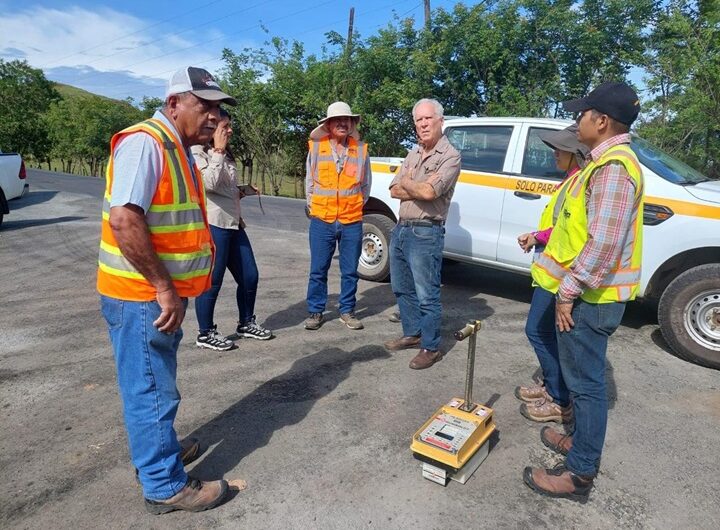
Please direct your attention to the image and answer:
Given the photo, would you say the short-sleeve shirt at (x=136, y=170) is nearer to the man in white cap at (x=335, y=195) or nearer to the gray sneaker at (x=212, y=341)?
the gray sneaker at (x=212, y=341)

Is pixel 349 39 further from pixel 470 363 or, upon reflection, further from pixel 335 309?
pixel 470 363

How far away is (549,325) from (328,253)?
217 cm

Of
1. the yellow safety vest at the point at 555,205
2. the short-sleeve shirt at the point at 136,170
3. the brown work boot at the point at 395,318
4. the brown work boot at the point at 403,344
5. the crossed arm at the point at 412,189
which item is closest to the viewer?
the short-sleeve shirt at the point at 136,170

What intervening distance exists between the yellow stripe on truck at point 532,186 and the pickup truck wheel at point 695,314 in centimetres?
45

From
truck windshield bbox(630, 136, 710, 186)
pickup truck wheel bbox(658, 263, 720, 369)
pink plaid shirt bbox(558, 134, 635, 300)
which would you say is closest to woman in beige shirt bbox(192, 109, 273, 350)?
pink plaid shirt bbox(558, 134, 635, 300)

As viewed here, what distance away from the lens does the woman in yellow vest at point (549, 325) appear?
3.10 metres

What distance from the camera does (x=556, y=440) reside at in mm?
2934

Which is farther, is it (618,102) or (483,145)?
(483,145)

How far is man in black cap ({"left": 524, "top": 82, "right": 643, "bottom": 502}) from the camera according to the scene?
2184mm

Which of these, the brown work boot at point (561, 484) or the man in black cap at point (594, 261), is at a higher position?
the man in black cap at point (594, 261)

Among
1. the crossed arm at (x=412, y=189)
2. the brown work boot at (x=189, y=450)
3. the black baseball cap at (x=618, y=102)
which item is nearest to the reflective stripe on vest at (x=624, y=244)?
the black baseball cap at (x=618, y=102)

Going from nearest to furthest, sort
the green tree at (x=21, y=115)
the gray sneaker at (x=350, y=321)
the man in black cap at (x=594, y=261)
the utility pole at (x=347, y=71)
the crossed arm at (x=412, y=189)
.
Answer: the man in black cap at (x=594, y=261)
the crossed arm at (x=412, y=189)
the gray sneaker at (x=350, y=321)
the utility pole at (x=347, y=71)
the green tree at (x=21, y=115)

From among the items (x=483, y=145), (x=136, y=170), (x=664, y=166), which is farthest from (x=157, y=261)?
(x=664, y=166)

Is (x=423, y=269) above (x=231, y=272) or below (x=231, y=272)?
above
